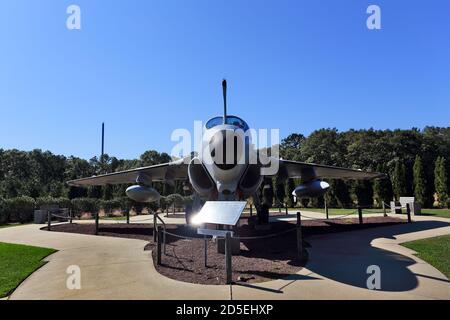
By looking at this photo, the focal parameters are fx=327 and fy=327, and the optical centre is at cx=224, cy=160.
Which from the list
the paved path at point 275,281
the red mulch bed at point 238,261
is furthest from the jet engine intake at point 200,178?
the paved path at point 275,281

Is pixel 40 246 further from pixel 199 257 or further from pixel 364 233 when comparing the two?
pixel 364 233

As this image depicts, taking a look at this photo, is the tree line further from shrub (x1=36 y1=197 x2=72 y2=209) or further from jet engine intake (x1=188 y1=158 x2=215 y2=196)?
jet engine intake (x1=188 y1=158 x2=215 y2=196)

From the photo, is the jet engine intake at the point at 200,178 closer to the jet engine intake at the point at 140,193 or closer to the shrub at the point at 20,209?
the jet engine intake at the point at 140,193

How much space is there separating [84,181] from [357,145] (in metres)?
42.4

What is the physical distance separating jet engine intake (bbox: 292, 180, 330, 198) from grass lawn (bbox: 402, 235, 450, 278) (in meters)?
5.14

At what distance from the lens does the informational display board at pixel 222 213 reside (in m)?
7.00

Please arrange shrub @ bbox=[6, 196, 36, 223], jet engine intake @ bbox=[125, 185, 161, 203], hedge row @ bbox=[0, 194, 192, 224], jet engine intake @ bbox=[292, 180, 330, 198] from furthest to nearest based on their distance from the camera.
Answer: shrub @ bbox=[6, 196, 36, 223]
hedge row @ bbox=[0, 194, 192, 224]
jet engine intake @ bbox=[125, 185, 161, 203]
jet engine intake @ bbox=[292, 180, 330, 198]

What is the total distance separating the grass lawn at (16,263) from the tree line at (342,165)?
13148 mm

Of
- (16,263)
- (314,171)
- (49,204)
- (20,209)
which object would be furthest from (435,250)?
(20,209)

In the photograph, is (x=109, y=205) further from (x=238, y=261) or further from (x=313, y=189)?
(x=238, y=261)

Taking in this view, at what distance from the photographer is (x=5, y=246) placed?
10984 millimetres

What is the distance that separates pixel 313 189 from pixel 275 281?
9.90 metres

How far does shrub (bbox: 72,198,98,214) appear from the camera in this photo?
25.2 metres

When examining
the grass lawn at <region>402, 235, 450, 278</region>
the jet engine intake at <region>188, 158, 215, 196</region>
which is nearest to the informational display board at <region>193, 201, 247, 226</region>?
the jet engine intake at <region>188, 158, 215, 196</region>
